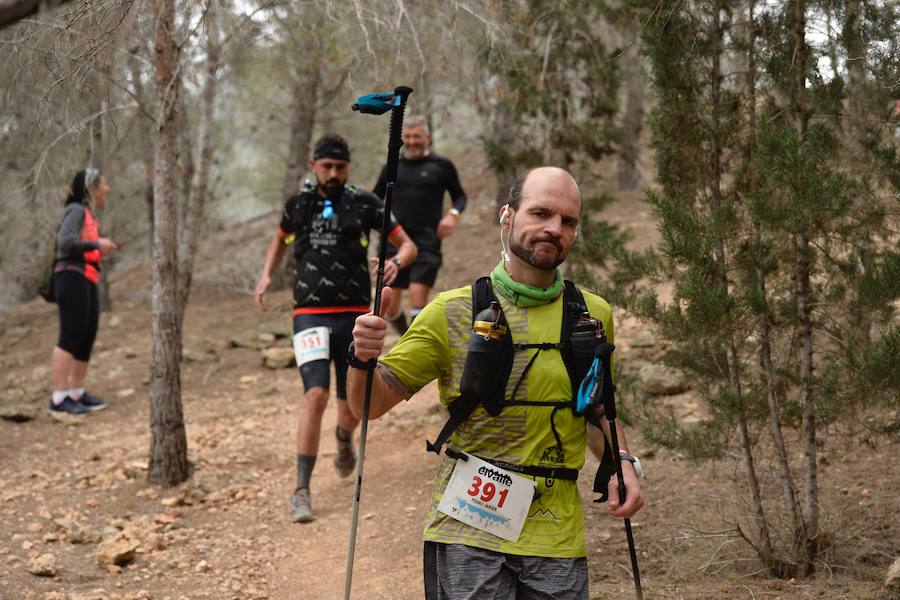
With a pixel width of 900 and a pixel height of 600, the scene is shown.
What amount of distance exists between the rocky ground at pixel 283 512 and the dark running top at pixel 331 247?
157cm

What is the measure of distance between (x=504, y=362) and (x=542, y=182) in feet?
2.06

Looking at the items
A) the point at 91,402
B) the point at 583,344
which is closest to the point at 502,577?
the point at 583,344

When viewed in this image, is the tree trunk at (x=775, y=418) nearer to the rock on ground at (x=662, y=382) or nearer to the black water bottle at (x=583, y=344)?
the black water bottle at (x=583, y=344)

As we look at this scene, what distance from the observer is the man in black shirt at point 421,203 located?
8.98 meters

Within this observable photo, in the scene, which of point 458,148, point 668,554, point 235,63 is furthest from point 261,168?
point 668,554

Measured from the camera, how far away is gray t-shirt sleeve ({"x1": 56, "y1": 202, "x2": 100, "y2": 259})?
9.70 meters

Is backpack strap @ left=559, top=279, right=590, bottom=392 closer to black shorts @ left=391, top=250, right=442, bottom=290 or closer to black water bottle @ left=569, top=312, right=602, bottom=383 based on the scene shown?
black water bottle @ left=569, top=312, right=602, bottom=383

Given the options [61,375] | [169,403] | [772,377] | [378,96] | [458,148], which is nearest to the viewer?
[378,96]

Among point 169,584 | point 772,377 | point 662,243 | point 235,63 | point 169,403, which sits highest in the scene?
point 235,63

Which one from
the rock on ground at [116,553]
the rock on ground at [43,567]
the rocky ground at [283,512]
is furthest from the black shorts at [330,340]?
the rock on ground at [43,567]

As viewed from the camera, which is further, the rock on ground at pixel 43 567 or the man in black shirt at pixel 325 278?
the man in black shirt at pixel 325 278

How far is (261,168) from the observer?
34.0 metres

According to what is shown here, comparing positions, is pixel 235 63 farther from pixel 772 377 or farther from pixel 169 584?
pixel 772 377

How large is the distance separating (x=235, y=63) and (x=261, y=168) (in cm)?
2368
